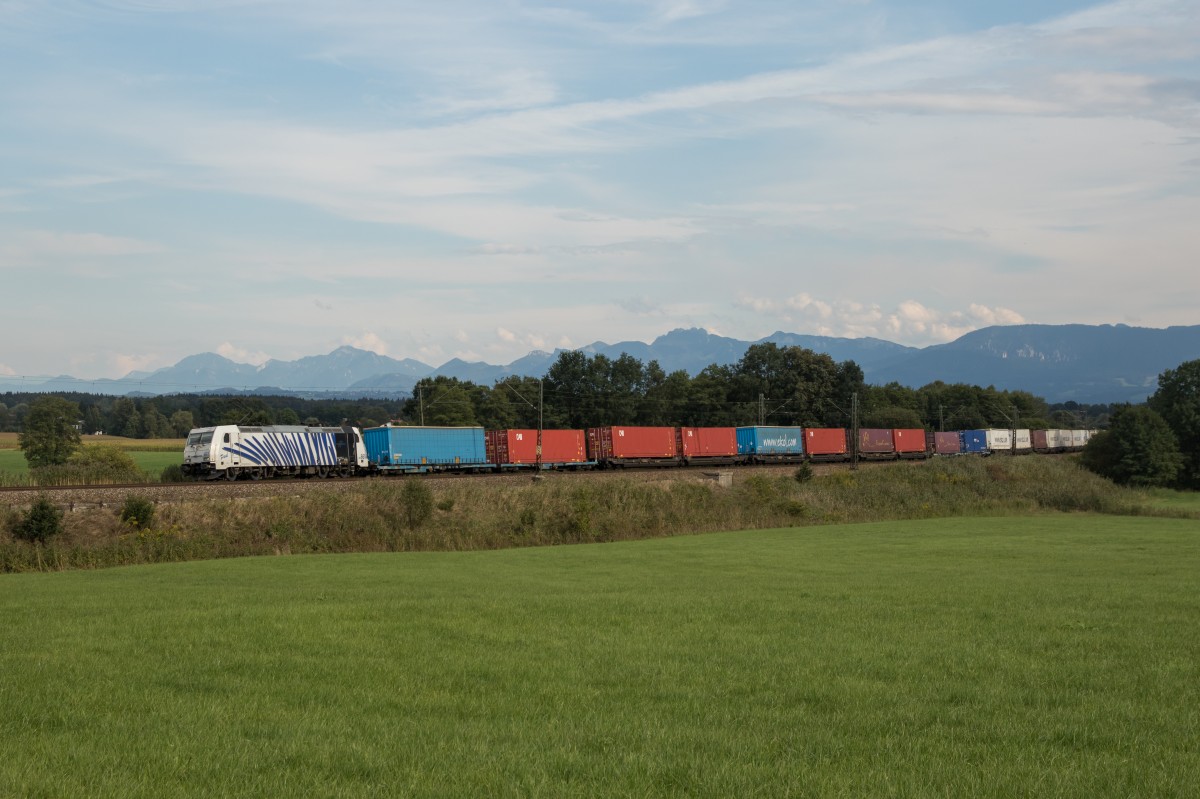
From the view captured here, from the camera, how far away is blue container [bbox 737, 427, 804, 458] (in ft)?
265

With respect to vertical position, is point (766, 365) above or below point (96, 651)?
above

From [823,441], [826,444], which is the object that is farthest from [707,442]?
[826,444]

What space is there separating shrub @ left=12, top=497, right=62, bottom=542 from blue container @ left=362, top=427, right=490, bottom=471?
25889mm

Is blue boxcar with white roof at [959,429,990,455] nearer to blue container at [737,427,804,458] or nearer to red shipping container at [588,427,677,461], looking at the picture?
blue container at [737,427,804,458]

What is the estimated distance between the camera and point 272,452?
2064 inches

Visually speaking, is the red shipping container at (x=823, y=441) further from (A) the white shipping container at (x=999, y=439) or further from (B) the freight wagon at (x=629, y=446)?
(A) the white shipping container at (x=999, y=439)

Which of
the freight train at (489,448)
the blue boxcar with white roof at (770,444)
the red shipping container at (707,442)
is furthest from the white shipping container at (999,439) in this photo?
the red shipping container at (707,442)

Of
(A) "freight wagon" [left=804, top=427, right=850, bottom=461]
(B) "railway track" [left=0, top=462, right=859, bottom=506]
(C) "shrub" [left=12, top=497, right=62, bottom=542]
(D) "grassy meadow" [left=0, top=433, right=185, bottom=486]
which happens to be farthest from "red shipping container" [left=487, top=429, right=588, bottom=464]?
(D) "grassy meadow" [left=0, top=433, right=185, bottom=486]

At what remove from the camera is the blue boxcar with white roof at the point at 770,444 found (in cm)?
8081

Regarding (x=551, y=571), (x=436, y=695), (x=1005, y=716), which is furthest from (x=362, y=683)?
(x=551, y=571)

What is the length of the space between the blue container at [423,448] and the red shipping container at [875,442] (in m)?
42.8

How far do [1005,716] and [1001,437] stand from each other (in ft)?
367

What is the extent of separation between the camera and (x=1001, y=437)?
112250mm

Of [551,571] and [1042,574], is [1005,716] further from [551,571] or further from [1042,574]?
[551,571]
